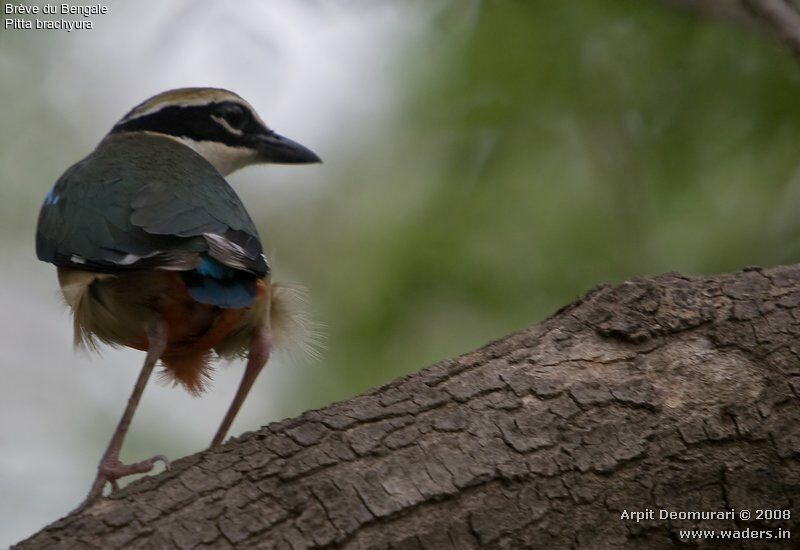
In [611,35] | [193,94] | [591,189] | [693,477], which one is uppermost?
[611,35]

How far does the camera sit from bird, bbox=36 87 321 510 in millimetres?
4660

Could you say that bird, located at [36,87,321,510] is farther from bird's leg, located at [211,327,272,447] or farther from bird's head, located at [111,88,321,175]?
bird's head, located at [111,88,321,175]

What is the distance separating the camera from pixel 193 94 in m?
6.47

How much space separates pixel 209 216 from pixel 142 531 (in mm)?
1717

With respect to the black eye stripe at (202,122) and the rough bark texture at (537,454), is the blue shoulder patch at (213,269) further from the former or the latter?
the black eye stripe at (202,122)

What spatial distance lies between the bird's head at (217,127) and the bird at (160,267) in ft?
0.68

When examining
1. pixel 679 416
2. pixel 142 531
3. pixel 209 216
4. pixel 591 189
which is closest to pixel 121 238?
pixel 209 216

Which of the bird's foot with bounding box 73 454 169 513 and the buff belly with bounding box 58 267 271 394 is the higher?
the buff belly with bounding box 58 267 271 394

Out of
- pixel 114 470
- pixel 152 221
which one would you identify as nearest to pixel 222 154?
pixel 152 221

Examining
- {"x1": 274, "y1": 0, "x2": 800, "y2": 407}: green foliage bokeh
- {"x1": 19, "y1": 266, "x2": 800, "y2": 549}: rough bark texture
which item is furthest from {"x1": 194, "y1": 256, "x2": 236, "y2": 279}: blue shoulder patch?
{"x1": 274, "y1": 0, "x2": 800, "y2": 407}: green foliage bokeh

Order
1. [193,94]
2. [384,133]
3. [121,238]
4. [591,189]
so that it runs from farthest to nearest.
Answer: [384,133], [591,189], [193,94], [121,238]

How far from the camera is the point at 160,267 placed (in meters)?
4.58

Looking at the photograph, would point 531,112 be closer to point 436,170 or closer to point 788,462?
point 436,170

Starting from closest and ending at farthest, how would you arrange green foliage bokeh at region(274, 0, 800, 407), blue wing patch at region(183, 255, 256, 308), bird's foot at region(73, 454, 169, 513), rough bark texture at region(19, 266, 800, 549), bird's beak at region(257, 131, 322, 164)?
rough bark texture at region(19, 266, 800, 549) → bird's foot at region(73, 454, 169, 513) → blue wing patch at region(183, 255, 256, 308) → bird's beak at region(257, 131, 322, 164) → green foliage bokeh at region(274, 0, 800, 407)
